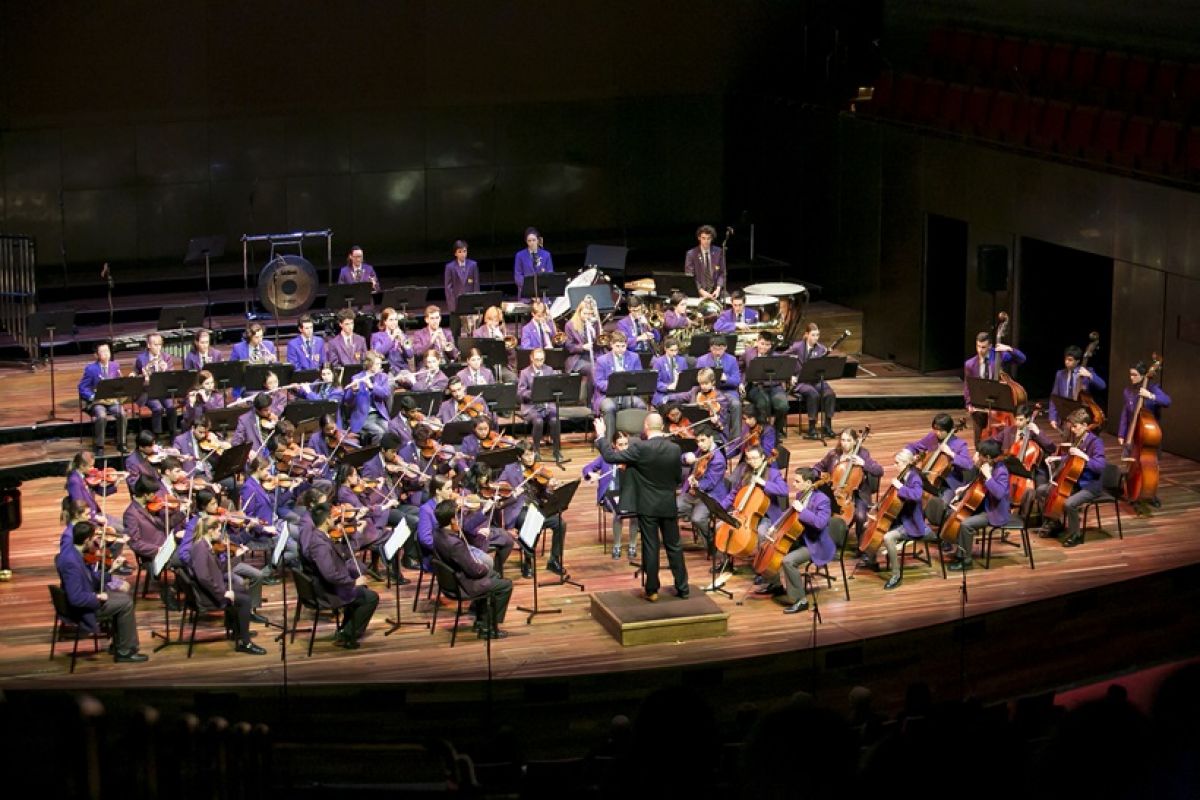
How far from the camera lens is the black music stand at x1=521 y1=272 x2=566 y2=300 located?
1722cm

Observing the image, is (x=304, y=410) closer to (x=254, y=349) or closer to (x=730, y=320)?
(x=254, y=349)

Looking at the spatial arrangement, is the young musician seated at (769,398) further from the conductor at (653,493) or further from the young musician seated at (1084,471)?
the conductor at (653,493)

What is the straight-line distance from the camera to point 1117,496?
1339cm

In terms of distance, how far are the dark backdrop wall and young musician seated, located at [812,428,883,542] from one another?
30.3ft

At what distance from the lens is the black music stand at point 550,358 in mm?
14922

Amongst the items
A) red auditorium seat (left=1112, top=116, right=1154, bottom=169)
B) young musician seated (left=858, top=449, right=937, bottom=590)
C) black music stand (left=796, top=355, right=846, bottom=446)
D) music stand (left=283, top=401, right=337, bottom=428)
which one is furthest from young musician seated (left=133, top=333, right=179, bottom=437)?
red auditorium seat (left=1112, top=116, right=1154, bottom=169)

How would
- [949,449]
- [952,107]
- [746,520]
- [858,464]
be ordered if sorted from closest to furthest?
[746,520] < [858,464] < [949,449] < [952,107]

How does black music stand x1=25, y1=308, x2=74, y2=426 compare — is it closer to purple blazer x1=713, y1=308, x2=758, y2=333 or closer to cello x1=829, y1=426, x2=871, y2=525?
purple blazer x1=713, y1=308, x2=758, y2=333

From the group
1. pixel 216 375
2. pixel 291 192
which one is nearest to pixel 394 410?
pixel 216 375

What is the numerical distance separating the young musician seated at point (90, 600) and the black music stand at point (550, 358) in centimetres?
484

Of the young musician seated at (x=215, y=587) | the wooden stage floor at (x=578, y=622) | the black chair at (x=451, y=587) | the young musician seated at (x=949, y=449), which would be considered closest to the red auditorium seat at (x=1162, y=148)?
the wooden stage floor at (x=578, y=622)

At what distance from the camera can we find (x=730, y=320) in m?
16.4

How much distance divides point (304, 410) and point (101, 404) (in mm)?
2622

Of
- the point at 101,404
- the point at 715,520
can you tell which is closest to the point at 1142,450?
the point at 715,520
